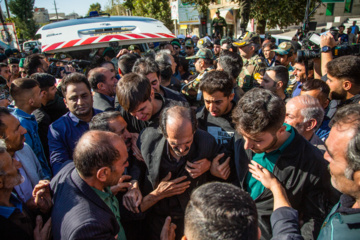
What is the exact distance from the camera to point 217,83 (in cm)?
232

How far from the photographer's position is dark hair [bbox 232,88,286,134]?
163 centimetres

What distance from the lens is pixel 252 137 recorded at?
1685mm

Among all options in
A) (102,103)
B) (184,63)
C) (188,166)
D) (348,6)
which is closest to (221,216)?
(188,166)

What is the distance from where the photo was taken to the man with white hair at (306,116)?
2.19 m

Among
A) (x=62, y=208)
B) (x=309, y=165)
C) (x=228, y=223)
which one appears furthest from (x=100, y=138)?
(x=309, y=165)

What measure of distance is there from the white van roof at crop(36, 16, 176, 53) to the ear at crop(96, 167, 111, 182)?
10.4 feet

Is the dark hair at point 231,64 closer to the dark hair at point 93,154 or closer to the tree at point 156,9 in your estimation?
the dark hair at point 93,154

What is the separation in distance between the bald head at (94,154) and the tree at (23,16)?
46.5 m

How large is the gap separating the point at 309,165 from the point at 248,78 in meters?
2.82

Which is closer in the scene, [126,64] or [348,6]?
[126,64]

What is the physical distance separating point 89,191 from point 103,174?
0.13 metres

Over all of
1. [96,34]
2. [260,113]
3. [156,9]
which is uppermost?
[156,9]

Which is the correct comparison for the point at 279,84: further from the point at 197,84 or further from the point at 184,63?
the point at 184,63

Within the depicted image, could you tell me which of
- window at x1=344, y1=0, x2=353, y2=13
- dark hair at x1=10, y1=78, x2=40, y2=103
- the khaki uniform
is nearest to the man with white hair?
the khaki uniform
